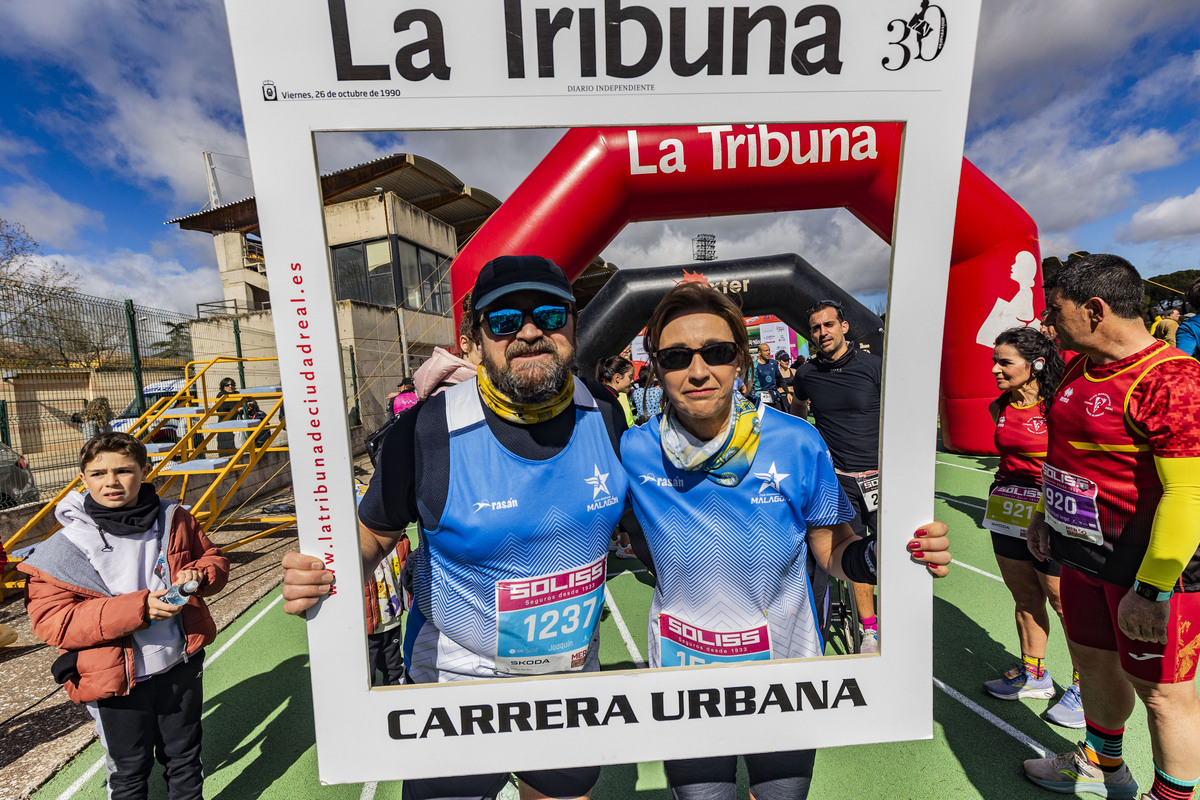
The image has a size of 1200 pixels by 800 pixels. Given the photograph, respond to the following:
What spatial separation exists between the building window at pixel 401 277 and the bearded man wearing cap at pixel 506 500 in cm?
157

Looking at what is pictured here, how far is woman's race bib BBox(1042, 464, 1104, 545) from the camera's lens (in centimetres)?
182

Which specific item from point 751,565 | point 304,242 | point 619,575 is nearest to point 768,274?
point 619,575

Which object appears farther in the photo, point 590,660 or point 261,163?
point 590,660

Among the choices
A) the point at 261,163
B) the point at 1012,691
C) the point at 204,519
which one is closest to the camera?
the point at 261,163

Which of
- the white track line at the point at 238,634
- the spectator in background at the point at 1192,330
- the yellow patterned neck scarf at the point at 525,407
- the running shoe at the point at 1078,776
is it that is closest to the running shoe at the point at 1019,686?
the running shoe at the point at 1078,776

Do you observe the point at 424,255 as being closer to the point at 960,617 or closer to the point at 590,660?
the point at 590,660

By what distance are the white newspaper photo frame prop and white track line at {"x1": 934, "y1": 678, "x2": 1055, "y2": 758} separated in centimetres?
205

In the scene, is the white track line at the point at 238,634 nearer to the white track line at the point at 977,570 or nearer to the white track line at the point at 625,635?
the white track line at the point at 625,635

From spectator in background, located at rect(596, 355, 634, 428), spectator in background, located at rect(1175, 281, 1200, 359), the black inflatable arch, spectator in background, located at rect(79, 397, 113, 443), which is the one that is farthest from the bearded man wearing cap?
spectator in background, located at rect(79, 397, 113, 443)

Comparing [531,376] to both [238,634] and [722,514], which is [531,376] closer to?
[722,514]

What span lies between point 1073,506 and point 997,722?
1595mm

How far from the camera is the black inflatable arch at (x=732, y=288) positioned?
21.4 ft

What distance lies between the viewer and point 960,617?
12.5 ft

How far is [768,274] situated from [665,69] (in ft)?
19.3
